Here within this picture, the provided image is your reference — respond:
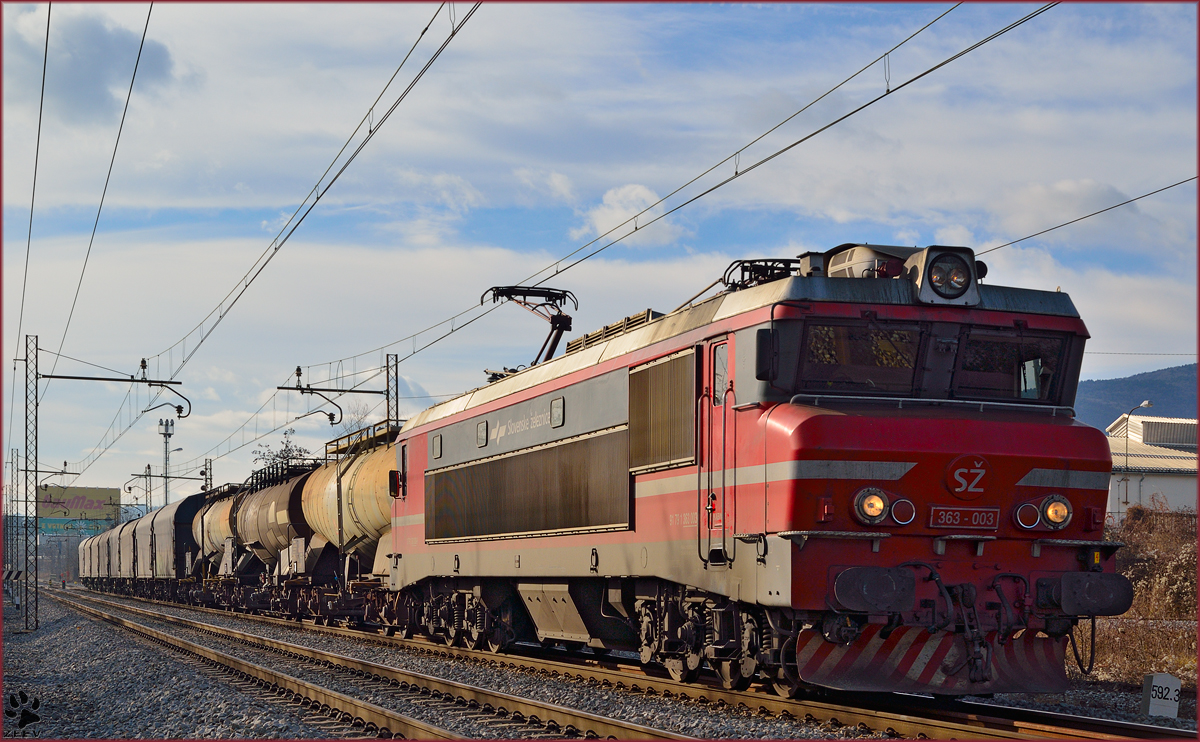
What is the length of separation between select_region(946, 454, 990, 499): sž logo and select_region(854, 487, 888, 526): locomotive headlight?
2.32 feet

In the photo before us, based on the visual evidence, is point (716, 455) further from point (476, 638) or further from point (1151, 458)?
point (1151, 458)

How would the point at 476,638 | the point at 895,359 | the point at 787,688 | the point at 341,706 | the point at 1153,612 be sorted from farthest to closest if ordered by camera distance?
1. the point at 1153,612
2. the point at 476,638
3. the point at 341,706
4. the point at 787,688
5. the point at 895,359

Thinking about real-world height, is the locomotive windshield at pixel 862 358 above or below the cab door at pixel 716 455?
above

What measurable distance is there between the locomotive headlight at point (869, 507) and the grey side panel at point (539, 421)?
4089mm

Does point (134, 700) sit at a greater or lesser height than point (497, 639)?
lesser

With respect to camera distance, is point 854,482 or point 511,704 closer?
point 854,482

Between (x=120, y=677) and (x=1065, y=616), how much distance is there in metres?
14.4

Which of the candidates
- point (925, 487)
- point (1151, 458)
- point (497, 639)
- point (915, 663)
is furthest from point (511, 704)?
point (1151, 458)

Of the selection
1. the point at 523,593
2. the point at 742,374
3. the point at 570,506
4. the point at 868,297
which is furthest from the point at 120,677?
the point at 868,297

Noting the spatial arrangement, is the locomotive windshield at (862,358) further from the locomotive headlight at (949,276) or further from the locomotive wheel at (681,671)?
the locomotive wheel at (681,671)

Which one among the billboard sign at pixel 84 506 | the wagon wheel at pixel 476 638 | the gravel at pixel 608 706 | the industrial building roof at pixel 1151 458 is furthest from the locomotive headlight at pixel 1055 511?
the billboard sign at pixel 84 506

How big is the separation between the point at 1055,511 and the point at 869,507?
75.5 inches

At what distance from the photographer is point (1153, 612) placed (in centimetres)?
2628

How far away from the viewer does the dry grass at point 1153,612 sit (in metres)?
16.3
